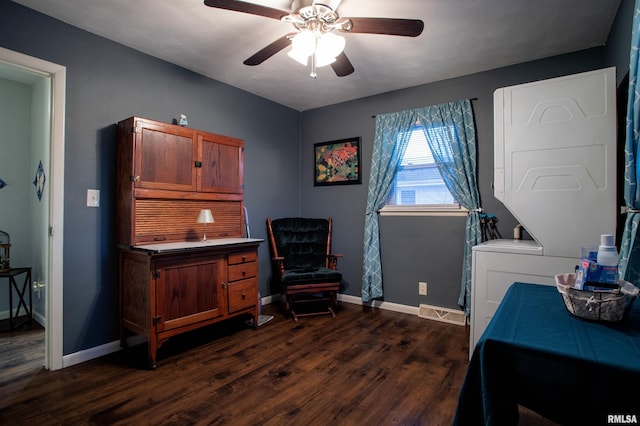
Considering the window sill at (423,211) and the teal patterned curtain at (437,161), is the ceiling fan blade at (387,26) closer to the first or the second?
the teal patterned curtain at (437,161)

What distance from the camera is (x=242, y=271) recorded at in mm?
2922

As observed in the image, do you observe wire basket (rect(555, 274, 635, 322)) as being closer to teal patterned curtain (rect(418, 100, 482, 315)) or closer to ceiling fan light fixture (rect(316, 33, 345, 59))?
ceiling fan light fixture (rect(316, 33, 345, 59))

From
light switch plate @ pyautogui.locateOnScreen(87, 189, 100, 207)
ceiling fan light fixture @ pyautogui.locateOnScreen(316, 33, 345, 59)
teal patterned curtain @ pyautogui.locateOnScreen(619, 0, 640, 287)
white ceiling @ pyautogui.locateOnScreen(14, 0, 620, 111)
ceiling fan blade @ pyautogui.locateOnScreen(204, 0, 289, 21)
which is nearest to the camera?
teal patterned curtain @ pyautogui.locateOnScreen(619, 0, 640, 287)

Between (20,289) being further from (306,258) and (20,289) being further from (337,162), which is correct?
(337,162)

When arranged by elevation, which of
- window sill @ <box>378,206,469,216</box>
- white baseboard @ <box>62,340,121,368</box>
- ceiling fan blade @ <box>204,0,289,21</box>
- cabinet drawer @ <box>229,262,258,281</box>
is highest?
ceiling fan blade @ <box>204,0,289,21</box>

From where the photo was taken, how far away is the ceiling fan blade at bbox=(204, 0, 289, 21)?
175 centimetres

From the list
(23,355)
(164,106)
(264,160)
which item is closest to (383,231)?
(264,160)

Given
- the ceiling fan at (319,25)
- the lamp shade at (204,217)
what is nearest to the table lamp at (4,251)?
the lamp shade at (204,217)

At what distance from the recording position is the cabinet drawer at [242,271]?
9.27ft

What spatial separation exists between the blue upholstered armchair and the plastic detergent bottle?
256 cm

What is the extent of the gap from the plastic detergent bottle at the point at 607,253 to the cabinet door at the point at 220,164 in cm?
273

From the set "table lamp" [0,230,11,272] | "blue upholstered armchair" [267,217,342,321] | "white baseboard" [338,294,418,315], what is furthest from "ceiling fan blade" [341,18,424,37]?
"table lamp" [0,230,11,272]

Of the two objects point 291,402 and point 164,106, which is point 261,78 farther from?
point 291,402

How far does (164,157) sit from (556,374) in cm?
274
